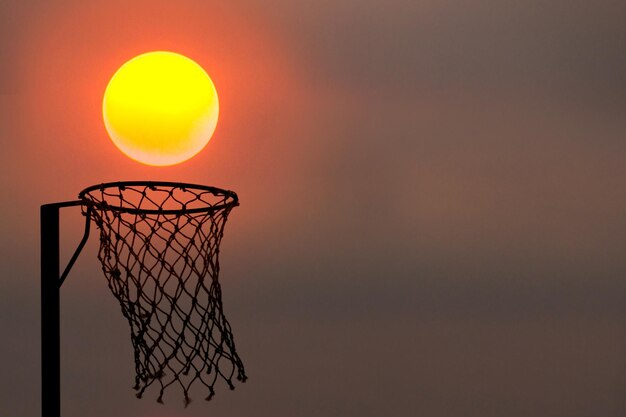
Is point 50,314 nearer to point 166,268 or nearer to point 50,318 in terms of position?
point 50,318

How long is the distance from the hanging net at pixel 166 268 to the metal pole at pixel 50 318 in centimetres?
19

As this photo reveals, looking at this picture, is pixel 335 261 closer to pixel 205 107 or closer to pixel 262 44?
pixel 262 44

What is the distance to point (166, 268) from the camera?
4301 millimetres

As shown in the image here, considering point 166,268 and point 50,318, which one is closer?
point 50,318

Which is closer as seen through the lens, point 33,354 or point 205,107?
point 205,107

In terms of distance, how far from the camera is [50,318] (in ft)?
13.8

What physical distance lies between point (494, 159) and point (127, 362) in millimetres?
2746

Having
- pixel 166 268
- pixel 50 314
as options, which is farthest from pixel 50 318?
pixel 166 268

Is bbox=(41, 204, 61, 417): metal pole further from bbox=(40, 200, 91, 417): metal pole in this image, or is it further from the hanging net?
the hanging net

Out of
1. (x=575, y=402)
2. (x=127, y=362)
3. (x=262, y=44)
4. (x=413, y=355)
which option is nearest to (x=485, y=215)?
(x=413, y=355)

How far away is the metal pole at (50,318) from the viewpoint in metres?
4.16

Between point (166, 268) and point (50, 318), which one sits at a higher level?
point (166, 268)

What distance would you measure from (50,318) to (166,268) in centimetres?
53

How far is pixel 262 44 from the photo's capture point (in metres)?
5.96
